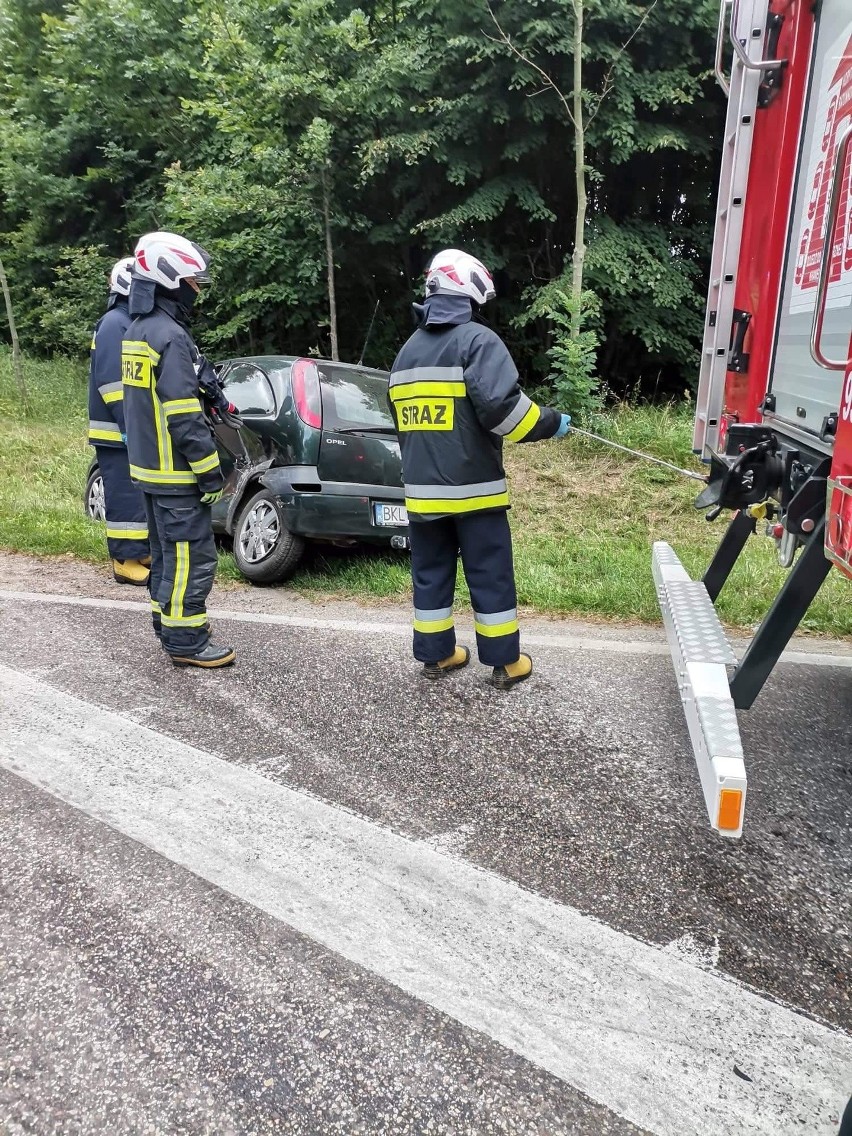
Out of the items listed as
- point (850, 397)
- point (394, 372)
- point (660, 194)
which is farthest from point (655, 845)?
point (660, 194)

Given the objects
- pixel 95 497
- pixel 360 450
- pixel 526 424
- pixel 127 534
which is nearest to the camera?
pixel 526 424

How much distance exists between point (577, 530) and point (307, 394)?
2.72 m

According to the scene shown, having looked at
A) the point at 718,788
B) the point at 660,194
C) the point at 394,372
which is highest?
the point at 660,194

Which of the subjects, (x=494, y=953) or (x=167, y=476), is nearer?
(x=494, y=953)

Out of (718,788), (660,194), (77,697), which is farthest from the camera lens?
(660,194)

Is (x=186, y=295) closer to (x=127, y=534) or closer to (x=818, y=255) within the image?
(x=127, y=534)

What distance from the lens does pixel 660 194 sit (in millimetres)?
12422

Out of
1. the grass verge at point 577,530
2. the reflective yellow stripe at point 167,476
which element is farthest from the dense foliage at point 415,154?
the reflective yellow stripe at point 167,476

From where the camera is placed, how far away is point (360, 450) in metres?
5.63

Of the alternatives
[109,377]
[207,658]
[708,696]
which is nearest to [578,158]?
[109,377]

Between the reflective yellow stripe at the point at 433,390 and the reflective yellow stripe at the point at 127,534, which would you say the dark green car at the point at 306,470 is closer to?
the reflective yellow stripe at the point at 127,534

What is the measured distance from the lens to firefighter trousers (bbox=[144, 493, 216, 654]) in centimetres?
421

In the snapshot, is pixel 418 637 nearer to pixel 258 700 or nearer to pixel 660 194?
pixel 258 700

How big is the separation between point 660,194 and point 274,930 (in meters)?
12.7
